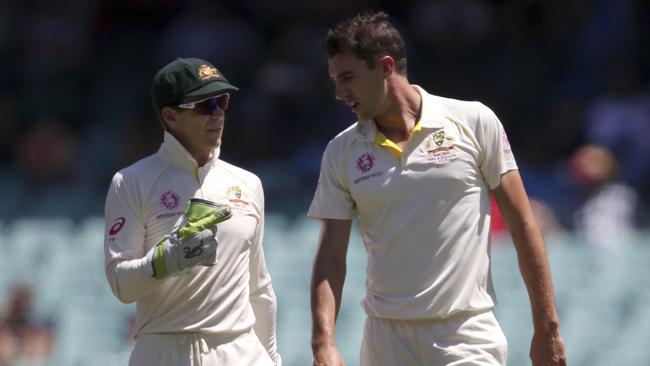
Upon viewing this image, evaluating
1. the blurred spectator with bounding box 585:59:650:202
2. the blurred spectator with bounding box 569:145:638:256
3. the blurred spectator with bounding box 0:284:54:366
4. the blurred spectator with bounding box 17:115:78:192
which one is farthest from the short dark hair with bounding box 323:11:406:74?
the blurred spectator with bounding box 17:115:78:192

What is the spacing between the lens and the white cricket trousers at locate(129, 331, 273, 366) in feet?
16.6

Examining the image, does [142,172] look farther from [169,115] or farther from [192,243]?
[192,243]

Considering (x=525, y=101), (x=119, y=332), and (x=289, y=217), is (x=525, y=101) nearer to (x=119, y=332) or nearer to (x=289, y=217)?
(x=289, y=217)

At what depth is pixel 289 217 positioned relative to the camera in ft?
35.1

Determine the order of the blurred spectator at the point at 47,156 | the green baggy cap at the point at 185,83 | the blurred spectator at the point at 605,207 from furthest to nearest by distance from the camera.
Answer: the blurred spectator at the point at 47,156, the blurred spectator at the point at 605,207, the green baggy cap at the point at 185,83

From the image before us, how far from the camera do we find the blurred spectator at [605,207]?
9859 millimetres

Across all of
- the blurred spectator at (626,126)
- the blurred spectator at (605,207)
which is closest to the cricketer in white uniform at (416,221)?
the blurred spectator at (605,207)

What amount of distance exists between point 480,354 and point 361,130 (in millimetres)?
975

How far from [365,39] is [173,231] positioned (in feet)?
3.43

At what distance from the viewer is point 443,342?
5.08m

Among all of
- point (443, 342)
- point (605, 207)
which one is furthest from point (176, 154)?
point (605, 207)

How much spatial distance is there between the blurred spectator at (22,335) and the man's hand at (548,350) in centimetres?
531

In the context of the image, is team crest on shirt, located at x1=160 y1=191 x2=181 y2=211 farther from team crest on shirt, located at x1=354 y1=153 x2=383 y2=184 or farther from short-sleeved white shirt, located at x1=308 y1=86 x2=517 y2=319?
team crest on shirt, located at x1=354 y1=153 x2=383 y2=184

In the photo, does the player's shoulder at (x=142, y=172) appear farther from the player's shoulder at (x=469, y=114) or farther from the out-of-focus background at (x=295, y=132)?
the out-of-focus background at (x=295, y=132)
